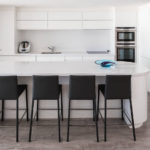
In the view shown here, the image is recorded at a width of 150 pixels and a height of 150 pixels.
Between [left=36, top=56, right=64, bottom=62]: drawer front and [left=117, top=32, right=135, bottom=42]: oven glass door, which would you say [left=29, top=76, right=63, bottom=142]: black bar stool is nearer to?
[left=36, top=56, right=64, bottom=62]: drawer front

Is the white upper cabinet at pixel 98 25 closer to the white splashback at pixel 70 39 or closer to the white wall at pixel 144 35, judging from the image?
the white splashback at pixel 70 39

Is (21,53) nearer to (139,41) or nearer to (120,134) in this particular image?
(139,41)

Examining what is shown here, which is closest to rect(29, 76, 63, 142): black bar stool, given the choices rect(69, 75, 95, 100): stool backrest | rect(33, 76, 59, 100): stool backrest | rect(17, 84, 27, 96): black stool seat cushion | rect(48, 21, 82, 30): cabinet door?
rect(33, 76, 59, 100): stool backrest

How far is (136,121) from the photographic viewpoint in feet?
10.5

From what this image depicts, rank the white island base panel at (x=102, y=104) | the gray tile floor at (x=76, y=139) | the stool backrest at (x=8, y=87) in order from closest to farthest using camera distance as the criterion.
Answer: the gray tile floor at (x=76, y=139)
the stool backrest at (x=8, y=87)
the white island base panel at (x=102, y=104)

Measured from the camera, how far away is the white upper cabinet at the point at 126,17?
18.7 feet

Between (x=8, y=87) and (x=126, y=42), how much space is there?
3.90m

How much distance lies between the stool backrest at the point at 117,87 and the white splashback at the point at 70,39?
3.57m

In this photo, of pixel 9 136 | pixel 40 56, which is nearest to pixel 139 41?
pixel 40 56

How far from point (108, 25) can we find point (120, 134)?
3580 mm

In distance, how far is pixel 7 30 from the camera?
564 centimetres

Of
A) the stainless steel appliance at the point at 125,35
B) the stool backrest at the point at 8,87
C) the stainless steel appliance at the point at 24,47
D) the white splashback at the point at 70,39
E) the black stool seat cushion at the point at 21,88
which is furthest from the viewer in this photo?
the white splashback at the point at 70,39

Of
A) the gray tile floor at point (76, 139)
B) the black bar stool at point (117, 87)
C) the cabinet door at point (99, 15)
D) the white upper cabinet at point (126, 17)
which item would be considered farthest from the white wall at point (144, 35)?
the black bar stool at point (117, 87)

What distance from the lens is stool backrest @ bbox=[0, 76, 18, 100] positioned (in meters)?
2.82
